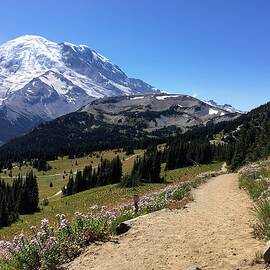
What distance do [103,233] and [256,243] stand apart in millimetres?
4809

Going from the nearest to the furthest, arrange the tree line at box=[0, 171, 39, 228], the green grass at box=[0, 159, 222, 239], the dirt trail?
the dirt trail → the green grass at box=[0, 159, 222, 239] → the tree line at box=[0, 171, 39, 228]

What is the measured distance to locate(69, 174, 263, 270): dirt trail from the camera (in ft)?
39.5

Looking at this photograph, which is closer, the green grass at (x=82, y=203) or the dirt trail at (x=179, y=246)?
the dirt trail at (x=179, y=246)

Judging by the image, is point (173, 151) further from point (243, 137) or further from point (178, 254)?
point (178, 254)

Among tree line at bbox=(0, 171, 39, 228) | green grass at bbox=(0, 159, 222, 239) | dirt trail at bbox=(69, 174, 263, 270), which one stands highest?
dirt trail at bbox=(69, 174, 263, 270)

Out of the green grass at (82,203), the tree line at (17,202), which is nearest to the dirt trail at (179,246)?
the green grass at (82,203)

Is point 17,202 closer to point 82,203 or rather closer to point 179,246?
point 82,203

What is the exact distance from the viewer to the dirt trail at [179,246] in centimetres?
1204

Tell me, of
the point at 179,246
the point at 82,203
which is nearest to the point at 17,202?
the point at 82,203

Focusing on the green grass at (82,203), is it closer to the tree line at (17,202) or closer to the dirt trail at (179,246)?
the tree line at (17,202)

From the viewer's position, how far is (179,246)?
1361cm

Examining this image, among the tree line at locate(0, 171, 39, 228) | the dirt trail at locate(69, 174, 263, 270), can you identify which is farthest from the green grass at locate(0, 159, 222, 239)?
the dirt trail at locate(69, 174, 263, 270)

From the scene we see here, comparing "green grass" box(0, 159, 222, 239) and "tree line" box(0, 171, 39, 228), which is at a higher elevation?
"green grass" box(0, 159, 222, 239)

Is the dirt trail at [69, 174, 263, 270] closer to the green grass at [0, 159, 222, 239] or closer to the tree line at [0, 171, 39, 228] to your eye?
the green grass at [0, 159, 222, 239]
